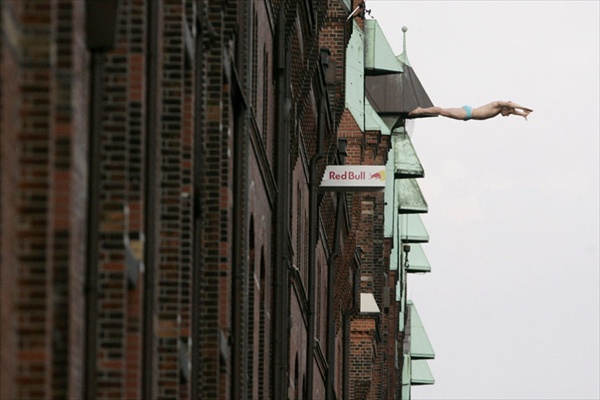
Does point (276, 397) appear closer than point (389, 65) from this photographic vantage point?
Yes

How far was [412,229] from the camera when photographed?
94625 mm

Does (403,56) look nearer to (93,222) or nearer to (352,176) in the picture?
(352,176)

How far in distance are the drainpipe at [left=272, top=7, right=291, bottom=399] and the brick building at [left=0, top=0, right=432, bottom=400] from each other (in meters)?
0.04

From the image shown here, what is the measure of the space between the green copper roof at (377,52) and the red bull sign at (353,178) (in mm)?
19079

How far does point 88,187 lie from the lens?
46.3 feet

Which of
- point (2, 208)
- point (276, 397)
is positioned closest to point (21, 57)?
point (2, 208)

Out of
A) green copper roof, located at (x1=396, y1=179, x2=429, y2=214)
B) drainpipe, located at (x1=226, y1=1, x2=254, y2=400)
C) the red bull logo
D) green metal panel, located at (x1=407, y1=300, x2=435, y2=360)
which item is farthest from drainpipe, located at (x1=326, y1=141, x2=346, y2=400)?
green metal panel, located at (x1=407, y1=300, x2=435, y2=360)

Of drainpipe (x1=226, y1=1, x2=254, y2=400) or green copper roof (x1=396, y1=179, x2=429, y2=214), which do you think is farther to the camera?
green copper roof (x1=396, y1=179, x2=429, y2=214)

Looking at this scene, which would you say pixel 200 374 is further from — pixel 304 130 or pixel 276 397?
pixel 304 130

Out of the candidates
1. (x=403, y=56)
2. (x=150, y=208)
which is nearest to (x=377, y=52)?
(x=403, y=56)

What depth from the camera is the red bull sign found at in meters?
44.3

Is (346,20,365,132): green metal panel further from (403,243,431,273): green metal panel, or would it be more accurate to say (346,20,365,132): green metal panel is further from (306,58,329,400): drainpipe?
(403,243,431,273): green metal panel

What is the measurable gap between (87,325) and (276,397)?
1781cm

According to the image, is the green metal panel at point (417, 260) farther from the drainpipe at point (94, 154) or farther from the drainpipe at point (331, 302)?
the drainpipe at point (94, 154)
